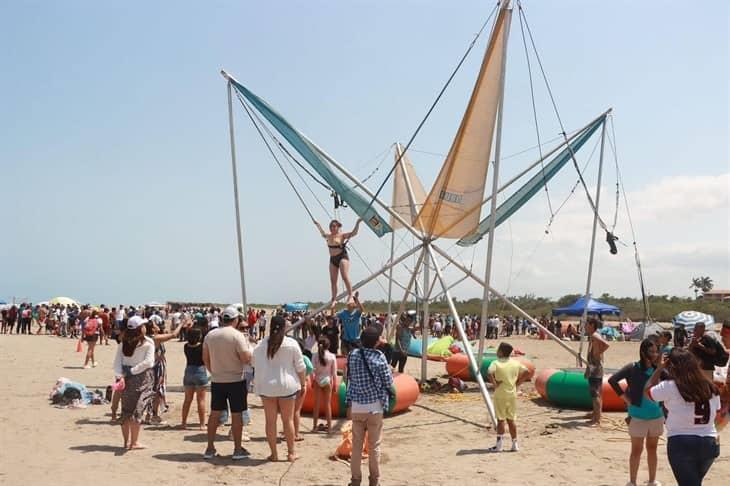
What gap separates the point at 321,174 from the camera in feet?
37.1

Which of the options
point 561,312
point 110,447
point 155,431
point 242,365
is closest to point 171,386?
point 155,431

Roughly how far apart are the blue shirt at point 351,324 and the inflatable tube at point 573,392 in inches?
129

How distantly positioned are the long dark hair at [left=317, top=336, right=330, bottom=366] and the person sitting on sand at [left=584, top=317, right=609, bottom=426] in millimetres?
3658

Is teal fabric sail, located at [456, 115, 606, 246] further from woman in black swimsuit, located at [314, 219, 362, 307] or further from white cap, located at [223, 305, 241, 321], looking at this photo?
white cap, located at [223, 305, 241, 321]

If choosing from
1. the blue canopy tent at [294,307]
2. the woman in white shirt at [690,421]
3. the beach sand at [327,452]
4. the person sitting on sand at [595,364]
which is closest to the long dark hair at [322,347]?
the beach sand at [327,452]

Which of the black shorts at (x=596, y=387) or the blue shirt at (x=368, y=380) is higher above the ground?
the blue shirt at (x=368, y=380)

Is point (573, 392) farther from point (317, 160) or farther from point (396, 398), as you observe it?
point (317, 160)

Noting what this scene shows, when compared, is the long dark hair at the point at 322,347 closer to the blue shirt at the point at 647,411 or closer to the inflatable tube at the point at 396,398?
the inflatable tube at the point at 396,398

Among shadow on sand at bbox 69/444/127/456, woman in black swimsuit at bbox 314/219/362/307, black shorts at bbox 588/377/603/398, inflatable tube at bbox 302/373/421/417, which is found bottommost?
shadow on sand at bbox 69/444/127/456

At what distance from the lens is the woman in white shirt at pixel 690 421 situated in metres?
4.58

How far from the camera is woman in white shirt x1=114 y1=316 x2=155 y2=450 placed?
7523 mm

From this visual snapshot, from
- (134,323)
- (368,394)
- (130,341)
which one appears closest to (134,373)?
(130,341)

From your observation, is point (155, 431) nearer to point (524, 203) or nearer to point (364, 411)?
point (364, 411)

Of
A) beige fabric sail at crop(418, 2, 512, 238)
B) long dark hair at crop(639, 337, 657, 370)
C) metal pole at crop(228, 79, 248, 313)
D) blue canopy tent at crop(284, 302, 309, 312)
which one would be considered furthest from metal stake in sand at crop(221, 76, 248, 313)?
blue canopy tent at crop(284, 302, 309, 312)
